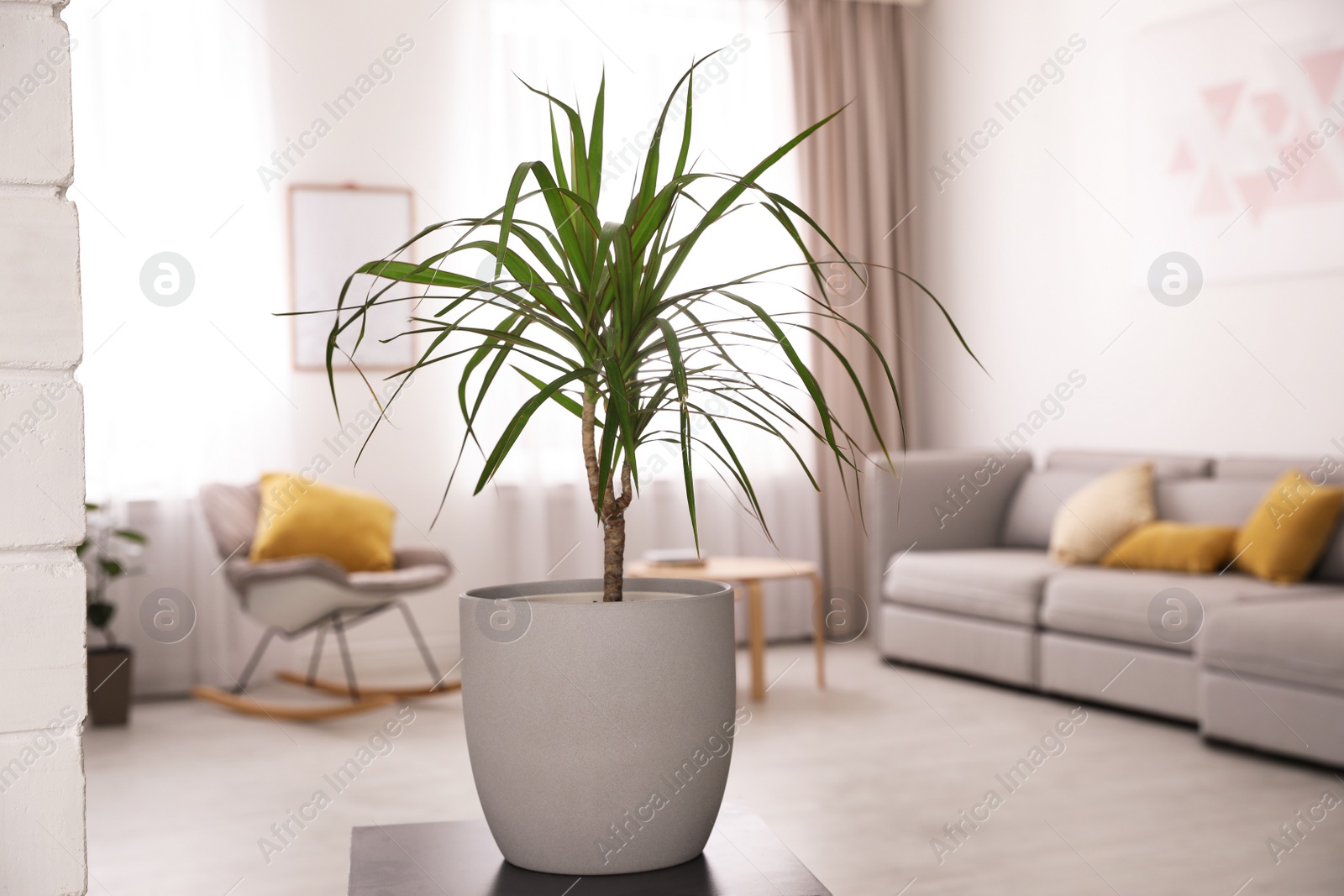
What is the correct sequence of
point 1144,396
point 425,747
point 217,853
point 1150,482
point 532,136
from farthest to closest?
point 532,136, point 1144,396, point 1150,482, point 425,747, point 217,853

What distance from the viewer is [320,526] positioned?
15.5 feet

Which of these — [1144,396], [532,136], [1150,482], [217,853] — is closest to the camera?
[217,853]

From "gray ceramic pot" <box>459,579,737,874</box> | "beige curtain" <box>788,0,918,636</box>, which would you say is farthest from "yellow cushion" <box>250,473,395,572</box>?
"gray ceramic pot" <box>459,579,737,874</box>

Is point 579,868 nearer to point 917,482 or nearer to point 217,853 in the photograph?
point 217,853

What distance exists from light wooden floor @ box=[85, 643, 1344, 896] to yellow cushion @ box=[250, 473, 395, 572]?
59 centimetres

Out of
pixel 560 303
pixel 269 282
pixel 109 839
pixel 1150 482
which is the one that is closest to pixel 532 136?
pixel 269 282

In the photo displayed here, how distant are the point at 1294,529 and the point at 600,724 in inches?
127

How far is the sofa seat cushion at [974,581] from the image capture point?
4.51m

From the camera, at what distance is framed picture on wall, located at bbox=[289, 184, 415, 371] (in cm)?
514

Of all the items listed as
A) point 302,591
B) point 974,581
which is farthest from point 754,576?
point 302,591

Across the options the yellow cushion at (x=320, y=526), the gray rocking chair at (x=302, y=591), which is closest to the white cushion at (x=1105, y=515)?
the gray rocking chair at (x=302, y=591)

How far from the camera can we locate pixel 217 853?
2965 mm

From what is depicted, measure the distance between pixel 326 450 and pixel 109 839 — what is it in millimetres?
2305

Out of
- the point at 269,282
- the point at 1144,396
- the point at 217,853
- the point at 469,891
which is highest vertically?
the point at 269,282
